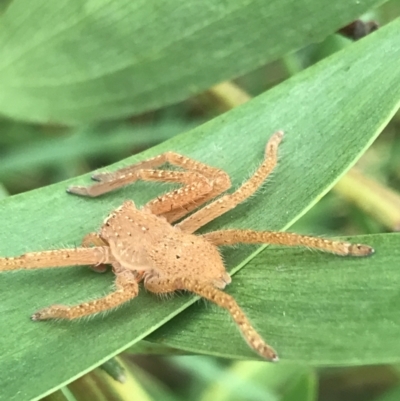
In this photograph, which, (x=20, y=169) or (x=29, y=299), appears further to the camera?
Result: (x=20, y=169)

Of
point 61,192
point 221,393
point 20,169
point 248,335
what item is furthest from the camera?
point 20,169

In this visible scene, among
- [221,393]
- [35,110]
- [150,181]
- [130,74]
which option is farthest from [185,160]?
[221,393]

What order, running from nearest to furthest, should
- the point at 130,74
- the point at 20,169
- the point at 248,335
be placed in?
the point at 248,335, the point at 130,74, the point at 20,169

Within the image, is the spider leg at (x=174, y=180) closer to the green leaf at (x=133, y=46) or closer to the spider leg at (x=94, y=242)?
the spider leg at (x=94, y=242)

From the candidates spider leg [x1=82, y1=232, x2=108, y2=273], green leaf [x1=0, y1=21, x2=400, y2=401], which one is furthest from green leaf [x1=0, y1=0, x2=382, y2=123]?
spider leg [x1=82, y1=232, x2=108, y2=273]

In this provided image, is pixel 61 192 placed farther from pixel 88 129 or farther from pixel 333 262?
pixel 88 129

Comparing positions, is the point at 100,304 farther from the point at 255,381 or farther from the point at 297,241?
the point at 255,381
